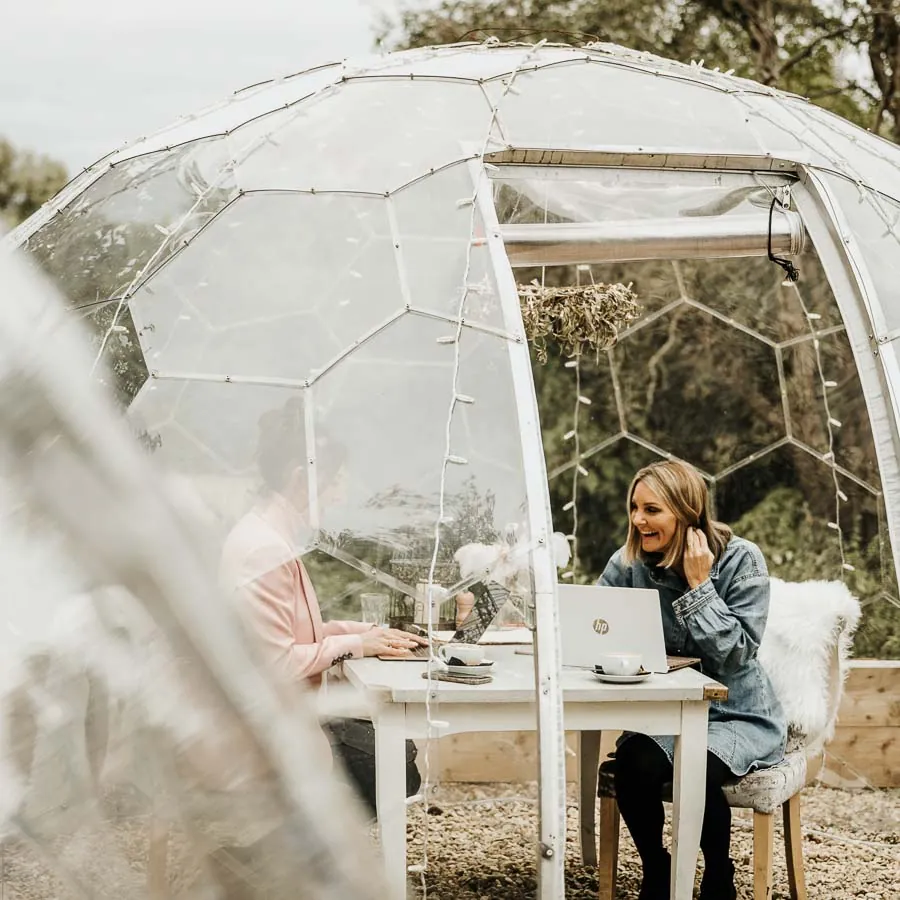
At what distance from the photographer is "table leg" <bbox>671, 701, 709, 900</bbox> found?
137 inches

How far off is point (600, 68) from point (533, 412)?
1.26 m

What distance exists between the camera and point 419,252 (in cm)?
300

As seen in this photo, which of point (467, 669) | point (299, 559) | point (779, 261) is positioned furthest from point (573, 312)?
point (299, 559)

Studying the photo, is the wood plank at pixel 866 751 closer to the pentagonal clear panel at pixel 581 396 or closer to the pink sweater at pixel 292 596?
the pentagonal clear panel at pixel 581 396

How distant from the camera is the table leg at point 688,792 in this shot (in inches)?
137

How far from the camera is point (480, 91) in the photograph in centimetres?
334

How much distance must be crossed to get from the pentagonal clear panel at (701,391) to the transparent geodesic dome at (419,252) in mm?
1842

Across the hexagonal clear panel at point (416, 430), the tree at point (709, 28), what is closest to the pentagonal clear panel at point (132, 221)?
the hexagonal clear panel at point (416, 430)

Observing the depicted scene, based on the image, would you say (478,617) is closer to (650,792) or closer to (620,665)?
(620,665)

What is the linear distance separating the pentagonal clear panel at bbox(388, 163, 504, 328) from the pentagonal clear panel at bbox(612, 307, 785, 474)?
110 inches

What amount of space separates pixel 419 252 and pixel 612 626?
1.31m

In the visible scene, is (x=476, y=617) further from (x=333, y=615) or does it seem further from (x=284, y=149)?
(x=284, y=149)

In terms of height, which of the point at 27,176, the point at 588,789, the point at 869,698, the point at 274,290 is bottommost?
the point at 588,789

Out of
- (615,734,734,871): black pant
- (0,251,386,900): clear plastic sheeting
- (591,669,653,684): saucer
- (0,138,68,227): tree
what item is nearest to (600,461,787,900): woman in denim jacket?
(615,734,734,871): black pant
